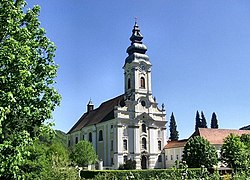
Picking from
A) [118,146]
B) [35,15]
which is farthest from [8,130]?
[118,146]

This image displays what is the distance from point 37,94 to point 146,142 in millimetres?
45595

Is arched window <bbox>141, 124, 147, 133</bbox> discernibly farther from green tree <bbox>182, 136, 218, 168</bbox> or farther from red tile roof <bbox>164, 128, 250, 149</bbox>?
green tree <bbox>182, 136, 218, 168</bbox>

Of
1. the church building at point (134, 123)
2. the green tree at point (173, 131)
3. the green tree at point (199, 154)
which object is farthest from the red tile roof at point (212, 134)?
the green tree at point (173, 131)

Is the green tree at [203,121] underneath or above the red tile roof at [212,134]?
above

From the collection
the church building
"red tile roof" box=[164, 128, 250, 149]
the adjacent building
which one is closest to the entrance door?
the church building

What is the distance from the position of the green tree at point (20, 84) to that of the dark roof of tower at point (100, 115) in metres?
43.6

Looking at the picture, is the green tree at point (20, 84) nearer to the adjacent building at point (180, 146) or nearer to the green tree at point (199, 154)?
the green tree at point (199, 154)

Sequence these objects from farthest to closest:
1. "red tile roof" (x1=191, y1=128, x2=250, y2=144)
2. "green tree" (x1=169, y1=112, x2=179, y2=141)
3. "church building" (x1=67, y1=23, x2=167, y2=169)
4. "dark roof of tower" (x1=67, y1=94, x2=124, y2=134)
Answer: "green tree" (x1=169, y1=112, x2=179, y2=141), "dark roof of tower" (x1=67, y1=94, x2=124, y2=134), "red tile roof" (x1=191, y1=128, x2=250, y2=144), "church building" (x1=67, y1=23, x2=167, y2=169)

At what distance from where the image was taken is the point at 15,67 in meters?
12.0

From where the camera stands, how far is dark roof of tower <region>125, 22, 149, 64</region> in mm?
61125

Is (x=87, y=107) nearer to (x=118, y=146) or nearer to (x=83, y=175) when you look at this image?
(x=118, y=146)

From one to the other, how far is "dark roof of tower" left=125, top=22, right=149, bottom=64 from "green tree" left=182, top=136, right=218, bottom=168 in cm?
2198

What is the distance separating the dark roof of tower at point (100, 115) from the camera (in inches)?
2386

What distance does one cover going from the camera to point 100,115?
2544 inches
